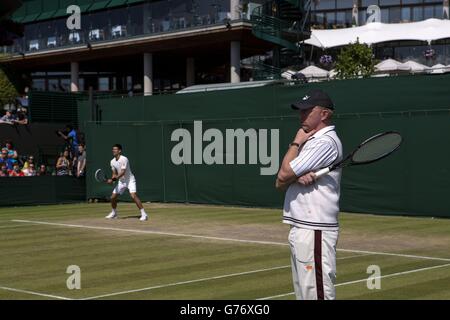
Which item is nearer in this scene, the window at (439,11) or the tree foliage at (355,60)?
the tree foliage at (355,60)

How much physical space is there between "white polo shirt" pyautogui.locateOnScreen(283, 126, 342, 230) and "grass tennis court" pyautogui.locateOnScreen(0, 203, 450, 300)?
3.80m

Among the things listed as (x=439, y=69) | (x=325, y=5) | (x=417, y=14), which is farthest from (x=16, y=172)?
(x=325, y=5)

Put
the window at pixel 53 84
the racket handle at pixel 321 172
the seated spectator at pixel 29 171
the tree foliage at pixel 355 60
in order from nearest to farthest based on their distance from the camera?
1. the racket handle at pixel 321 172
2. the seated spectator at pixel 29 171
3. the tree foliage at pixel 355 60
4. the window at pixel 53 84

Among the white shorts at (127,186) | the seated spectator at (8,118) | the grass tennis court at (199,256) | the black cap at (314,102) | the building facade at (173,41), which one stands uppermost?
the building facade at (173,41)

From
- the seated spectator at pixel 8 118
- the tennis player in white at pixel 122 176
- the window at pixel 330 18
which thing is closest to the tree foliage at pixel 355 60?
the seated spectator at pixel 8 118

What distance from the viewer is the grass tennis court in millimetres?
10438

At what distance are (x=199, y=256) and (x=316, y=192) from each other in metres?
7.91

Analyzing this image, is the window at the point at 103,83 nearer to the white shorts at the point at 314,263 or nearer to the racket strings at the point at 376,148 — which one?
the racket strings at the point at 376,148

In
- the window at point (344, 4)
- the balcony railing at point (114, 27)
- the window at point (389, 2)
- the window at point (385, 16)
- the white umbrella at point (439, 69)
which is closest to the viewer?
the white umbrella at point (439, 69)

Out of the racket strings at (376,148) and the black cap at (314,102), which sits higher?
the black cap at (314,102)

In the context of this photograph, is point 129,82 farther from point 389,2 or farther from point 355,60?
point 355,60

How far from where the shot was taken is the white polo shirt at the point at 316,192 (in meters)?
6.17

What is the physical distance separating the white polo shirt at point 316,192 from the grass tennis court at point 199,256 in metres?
3.80

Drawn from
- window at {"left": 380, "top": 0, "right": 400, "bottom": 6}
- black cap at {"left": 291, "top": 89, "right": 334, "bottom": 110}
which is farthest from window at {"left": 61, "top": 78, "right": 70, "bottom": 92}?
black cap at {"left": 291, "top": 89, "right": 334, "bottom": 110}
